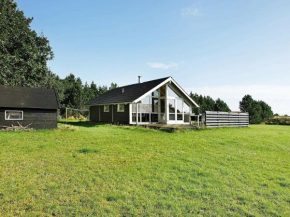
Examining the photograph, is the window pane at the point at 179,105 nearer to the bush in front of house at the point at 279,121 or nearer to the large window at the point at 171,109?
the large window at the point at 171,109

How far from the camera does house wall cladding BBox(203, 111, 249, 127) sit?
55.5 feet

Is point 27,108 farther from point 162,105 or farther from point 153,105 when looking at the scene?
point 162,105

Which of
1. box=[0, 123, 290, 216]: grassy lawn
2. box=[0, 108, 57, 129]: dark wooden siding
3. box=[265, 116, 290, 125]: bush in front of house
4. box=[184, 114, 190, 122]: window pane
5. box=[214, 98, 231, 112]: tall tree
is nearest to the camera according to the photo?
box=[0, 123, 290, 216]: grassy lawn

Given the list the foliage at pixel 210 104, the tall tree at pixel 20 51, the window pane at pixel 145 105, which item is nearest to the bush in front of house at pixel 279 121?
the foliage at pixel 210 104

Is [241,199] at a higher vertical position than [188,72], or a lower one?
lower

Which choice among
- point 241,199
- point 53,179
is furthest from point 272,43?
point 53,179

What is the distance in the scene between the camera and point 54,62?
30484 mm

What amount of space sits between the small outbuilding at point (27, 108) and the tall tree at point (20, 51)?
34.3 feet

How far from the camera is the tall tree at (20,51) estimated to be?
939 inches

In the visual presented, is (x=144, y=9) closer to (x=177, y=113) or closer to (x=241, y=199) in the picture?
(x=177, y=113)

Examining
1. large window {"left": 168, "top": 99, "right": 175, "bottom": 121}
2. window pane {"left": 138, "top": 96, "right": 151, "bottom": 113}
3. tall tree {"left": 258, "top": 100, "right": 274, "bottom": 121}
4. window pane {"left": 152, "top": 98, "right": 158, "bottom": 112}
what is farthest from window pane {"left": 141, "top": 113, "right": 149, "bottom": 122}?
tall tree {"left": 258, "top": 100, "right": 274, "bottom": 121}


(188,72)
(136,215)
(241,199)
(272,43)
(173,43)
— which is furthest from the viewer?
(188,72)

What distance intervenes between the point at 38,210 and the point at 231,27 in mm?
15212

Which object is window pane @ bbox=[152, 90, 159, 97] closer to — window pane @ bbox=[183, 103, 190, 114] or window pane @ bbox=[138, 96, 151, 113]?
window pane @ bbox=[138, 96, 151, 113]
